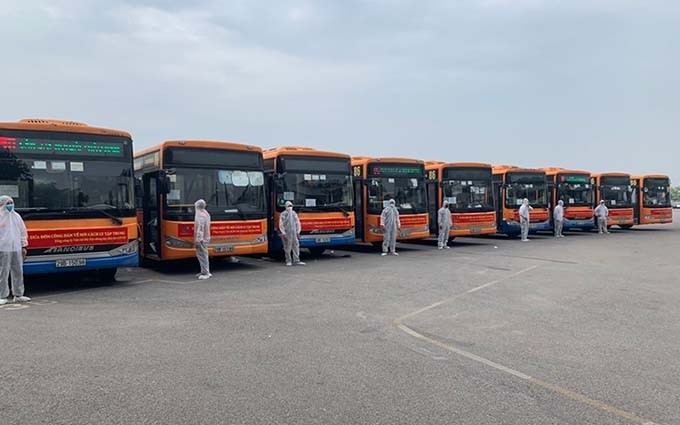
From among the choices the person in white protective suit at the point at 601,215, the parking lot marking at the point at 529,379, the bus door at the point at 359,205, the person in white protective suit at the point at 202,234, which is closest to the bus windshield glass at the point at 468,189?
the bus door at the point at 359,205

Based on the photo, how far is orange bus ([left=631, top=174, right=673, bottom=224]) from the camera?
27.5 metres

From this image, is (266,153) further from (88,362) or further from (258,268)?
(88,362)

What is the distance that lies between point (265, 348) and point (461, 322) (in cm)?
275

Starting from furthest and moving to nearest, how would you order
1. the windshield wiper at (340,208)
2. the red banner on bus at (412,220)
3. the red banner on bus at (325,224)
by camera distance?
the red banner on bus at (412,220)
the windshield wiper at (340,208)
the red banner on bus at (325,224)

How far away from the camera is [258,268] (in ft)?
44.3

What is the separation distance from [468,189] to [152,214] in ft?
37.1

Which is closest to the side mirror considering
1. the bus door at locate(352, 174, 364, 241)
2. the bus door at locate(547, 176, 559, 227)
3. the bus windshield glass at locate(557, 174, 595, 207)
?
the bus door at locate(352, 174, 364, 241)

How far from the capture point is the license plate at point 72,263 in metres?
9.78

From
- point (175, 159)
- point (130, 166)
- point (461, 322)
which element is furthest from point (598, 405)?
point (175, 159)

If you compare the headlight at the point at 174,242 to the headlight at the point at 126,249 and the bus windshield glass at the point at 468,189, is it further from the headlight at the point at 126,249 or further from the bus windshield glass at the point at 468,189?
the bus windshield glass at the point at 468,189

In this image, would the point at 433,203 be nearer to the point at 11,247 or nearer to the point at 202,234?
the point at 202,234

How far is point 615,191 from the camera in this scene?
2658cm

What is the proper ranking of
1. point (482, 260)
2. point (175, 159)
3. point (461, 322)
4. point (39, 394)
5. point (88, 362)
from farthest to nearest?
point (482, 260) < point (175, 159) < point (461, 322) < point (88, 362) < point (39, 394)

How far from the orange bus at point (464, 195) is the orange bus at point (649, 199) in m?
12.1
